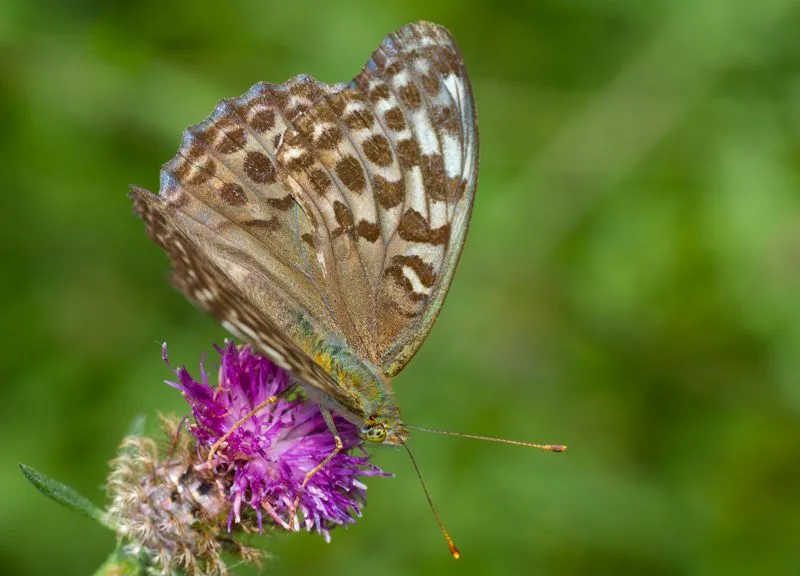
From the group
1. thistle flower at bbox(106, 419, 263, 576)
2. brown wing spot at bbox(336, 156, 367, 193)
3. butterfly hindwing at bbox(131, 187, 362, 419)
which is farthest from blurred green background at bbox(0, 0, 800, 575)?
butterfly hindwing at bbox(131, 187, 362, 419)

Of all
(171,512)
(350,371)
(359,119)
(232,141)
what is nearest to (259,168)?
(232,141)

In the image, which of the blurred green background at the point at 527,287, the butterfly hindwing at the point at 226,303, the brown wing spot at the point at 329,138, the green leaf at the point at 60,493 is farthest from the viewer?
the blurred green background at the point at 527,287

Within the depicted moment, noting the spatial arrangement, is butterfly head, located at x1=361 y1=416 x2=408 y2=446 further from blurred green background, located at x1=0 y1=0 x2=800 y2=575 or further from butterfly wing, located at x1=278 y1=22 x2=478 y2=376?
blurred green background, located at x1=0 y1=0 x2=800 y2=575

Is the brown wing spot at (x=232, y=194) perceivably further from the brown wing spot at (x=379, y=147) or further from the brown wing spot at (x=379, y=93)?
the brown wing spot at (x=379, y=93)

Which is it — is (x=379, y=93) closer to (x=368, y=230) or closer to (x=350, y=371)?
(x=368, y=230)

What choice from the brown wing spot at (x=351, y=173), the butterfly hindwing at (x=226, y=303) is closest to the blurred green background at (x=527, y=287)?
the brown wing spot at (x=351, y=173)

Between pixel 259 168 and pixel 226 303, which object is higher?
pixel 259 168
